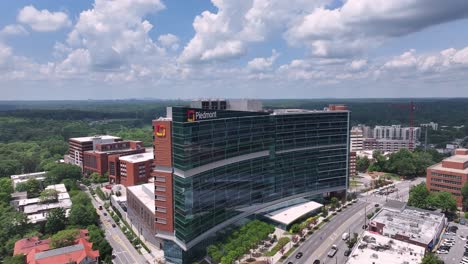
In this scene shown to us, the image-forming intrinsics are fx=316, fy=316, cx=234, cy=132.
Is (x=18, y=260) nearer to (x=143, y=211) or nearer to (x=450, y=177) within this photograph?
(x=143, y=211)

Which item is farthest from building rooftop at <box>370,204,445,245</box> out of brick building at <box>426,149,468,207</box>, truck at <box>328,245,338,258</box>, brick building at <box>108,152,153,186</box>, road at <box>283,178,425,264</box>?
brick building at <box>108,152,153,186</box>

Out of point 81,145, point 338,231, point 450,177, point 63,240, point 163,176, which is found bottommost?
point 338,231

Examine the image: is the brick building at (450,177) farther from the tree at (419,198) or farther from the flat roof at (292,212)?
the flat roof at (292,212)

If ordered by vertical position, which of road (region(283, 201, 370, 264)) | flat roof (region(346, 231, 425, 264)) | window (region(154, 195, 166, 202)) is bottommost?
road (region(283, 201, 370, 264))

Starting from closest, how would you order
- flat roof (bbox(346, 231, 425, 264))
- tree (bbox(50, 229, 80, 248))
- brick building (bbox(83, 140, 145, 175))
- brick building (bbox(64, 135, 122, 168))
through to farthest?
flat roof (bbox(346, 231, 425, 264)) < tree (bbox(50, 229, 80, 248)) < brick building (bbox(83, 140, 145, 175)) < brick building (bbox(64, 135, 122, 168))

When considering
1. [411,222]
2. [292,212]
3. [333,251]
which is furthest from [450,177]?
[333,251]

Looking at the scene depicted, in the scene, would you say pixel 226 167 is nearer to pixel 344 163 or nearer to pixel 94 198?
pixel 344 163

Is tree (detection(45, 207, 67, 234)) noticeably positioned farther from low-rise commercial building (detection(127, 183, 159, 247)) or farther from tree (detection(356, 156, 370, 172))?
tree (detection(356, 156, 370, 172))
